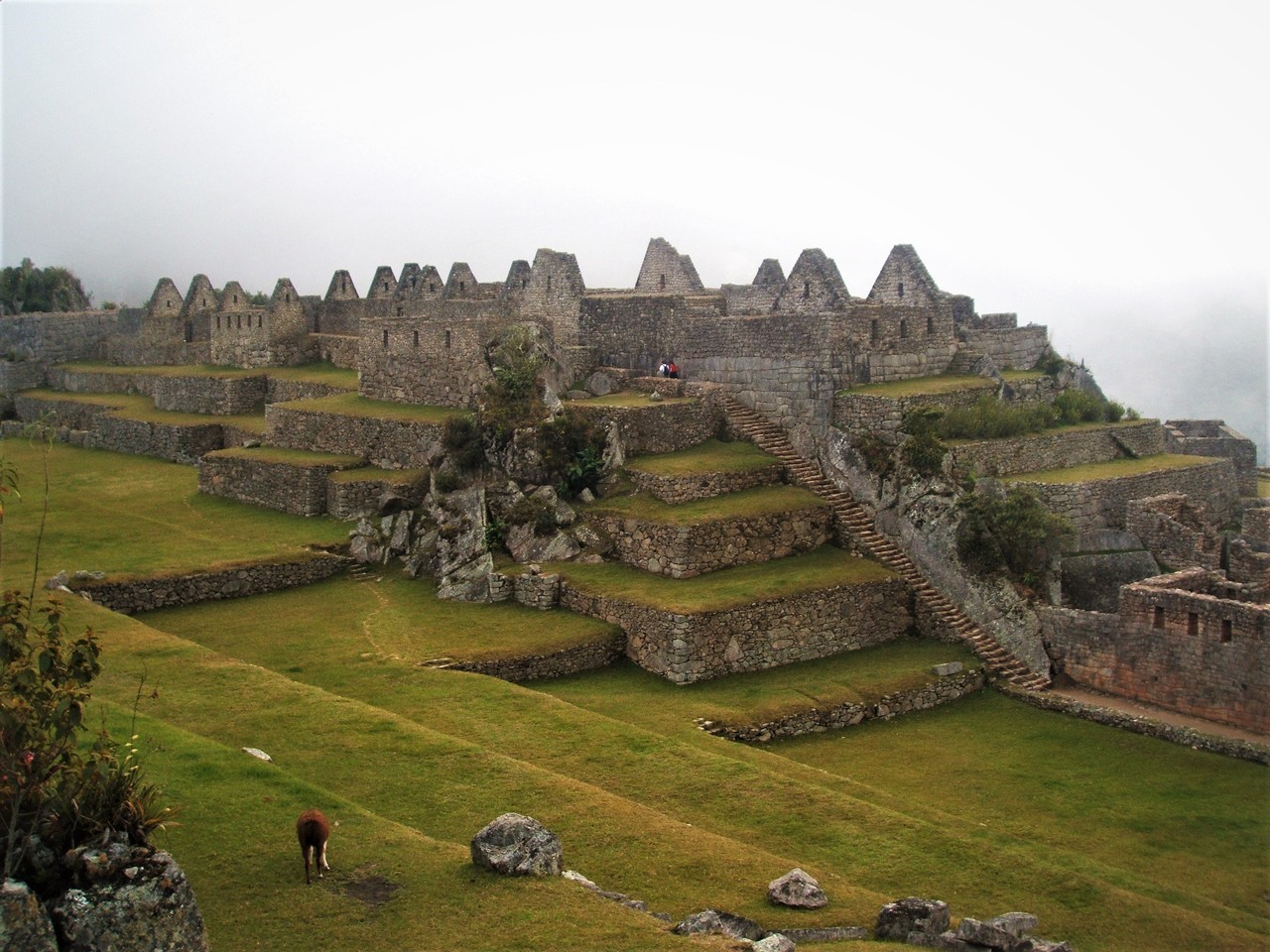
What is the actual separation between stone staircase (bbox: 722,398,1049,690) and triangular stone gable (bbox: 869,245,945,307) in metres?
5.06

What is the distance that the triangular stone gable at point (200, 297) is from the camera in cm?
5069

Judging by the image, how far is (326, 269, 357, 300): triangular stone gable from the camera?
4666 centimetres

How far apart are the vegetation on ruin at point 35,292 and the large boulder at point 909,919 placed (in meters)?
55.2

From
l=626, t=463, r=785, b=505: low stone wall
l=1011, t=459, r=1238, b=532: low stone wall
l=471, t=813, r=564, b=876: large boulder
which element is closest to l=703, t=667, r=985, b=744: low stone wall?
l=1011, t=459, r=1238, b=532: low stone wall

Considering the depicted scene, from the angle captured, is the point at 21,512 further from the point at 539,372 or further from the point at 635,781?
the point at 635,781

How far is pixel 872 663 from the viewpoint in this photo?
79.6 feet

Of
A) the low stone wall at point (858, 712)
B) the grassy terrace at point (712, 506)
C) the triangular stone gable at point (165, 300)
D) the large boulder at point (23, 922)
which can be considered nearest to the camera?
the large boulder at point (23, 922)

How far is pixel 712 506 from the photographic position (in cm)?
2683

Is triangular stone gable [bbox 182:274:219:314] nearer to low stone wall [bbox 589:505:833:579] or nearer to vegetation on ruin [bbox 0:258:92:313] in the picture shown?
vegetation on ruin [bbox 0:258:92:313]

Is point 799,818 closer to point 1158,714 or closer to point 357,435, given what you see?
point 1158,714

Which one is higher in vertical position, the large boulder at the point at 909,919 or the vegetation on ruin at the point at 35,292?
the vegetation on ruin at the point at 35,292

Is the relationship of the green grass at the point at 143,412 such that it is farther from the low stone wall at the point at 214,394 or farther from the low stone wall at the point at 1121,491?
the low stone wall at the point at 1121,491

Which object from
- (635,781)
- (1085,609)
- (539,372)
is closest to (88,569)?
(539,372)

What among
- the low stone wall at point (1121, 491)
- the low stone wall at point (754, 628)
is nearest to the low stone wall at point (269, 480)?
the low stone wall at point (754, 628)
